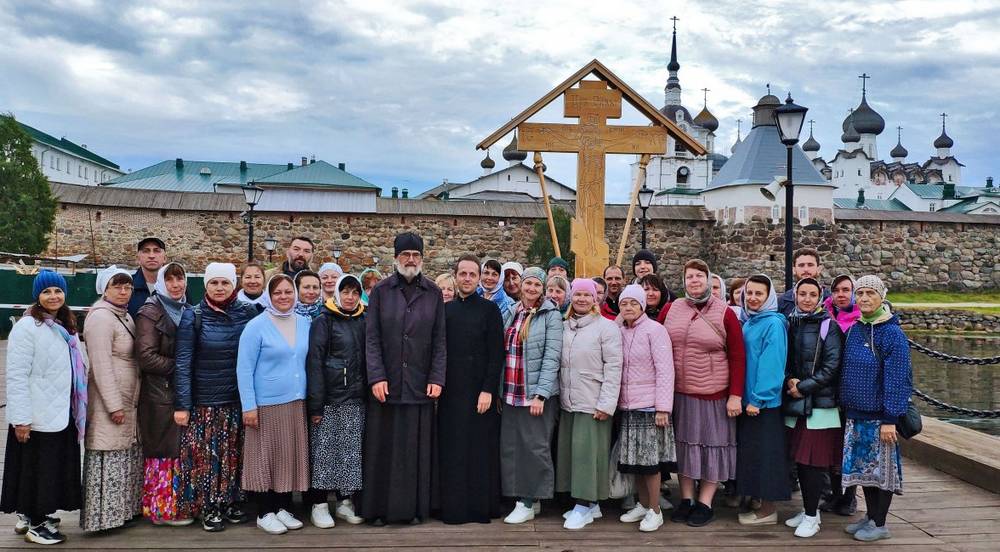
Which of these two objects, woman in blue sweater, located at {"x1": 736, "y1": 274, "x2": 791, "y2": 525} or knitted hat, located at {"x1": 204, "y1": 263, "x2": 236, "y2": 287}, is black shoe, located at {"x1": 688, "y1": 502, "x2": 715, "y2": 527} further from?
knitted hat, located at {"x1": 204, "y1": 263, "x2": 236, "y2": 287}

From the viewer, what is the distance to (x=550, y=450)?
13.6 feet

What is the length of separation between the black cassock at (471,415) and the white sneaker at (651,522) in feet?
2.65

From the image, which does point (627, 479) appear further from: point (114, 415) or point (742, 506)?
point (114, 415)

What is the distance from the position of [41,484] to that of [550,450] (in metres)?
2.61

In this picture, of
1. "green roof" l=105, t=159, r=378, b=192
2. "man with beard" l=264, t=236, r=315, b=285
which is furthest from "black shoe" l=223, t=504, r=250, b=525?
"green roof" l=105, t=159, r=378, b=192

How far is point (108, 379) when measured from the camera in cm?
371

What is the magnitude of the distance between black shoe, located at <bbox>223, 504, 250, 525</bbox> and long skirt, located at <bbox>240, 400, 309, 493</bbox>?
0.76 ft

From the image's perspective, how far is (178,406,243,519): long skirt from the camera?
3.85 metres

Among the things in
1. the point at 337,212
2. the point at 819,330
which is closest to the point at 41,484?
the point at 819,330

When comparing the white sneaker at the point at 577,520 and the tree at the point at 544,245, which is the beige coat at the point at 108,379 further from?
the tree at the point at 544,245

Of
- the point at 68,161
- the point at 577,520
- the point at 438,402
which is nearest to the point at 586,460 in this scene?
the point at 577,520

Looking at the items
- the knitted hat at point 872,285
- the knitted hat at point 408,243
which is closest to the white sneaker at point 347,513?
the knitted hat at point 408,243

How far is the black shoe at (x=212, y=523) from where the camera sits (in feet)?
12.6

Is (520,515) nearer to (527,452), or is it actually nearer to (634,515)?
(527,452)
